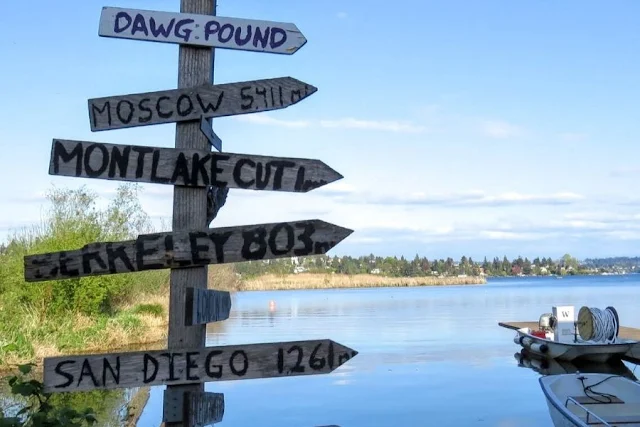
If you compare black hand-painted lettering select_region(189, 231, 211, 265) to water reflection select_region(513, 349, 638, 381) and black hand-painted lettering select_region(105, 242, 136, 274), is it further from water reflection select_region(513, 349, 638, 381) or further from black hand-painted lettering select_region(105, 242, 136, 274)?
water reflection select_region(513, 349, 638, 381)

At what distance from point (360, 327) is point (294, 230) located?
37.6 meters

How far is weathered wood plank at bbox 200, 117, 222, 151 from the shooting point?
4648 millimetres

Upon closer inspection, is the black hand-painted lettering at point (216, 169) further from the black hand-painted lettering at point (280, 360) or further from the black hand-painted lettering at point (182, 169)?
the black hand-painted lettering at point (280, 360)

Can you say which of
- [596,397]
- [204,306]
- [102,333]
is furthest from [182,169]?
[102,333]

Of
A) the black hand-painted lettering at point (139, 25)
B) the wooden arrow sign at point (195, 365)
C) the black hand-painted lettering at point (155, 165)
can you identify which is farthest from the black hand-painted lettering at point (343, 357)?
the black hand-painted lettering at point (139, 25)

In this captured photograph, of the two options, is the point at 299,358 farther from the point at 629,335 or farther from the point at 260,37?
the point at 629,335

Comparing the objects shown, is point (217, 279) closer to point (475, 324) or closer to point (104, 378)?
point (475, 324)

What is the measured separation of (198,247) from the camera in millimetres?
4453

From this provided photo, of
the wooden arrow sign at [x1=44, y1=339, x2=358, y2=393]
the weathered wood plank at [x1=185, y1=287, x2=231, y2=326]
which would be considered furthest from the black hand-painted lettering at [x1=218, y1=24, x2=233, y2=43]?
the wooden arrow sign at [x1=44, y1=339, x2=358, y2=393]

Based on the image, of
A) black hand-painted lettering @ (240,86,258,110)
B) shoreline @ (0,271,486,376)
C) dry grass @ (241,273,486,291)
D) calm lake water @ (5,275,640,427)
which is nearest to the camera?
black hand-painted lettering @ (240,86,258,110)

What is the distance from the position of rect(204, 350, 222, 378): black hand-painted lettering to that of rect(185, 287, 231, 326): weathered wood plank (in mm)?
184

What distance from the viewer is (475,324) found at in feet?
144

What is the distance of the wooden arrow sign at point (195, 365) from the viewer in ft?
14.2

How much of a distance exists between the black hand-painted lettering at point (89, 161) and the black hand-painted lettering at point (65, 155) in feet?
0.11
